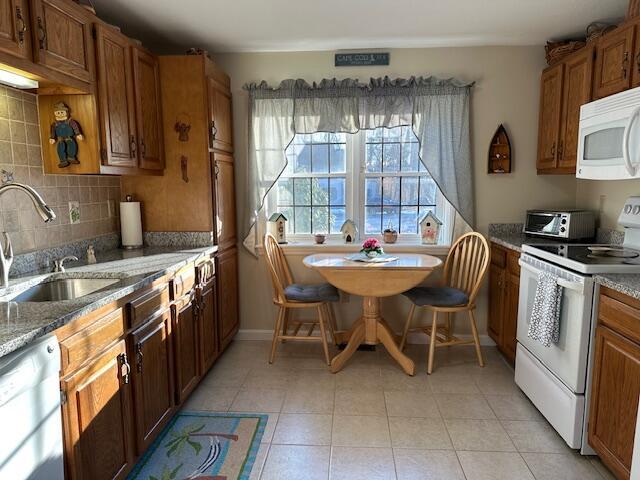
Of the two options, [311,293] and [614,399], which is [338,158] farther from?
[614,399]

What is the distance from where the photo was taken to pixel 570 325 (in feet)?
6.56

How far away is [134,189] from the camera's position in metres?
2.87

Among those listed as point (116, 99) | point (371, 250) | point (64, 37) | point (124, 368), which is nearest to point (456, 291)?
point (371, 250)

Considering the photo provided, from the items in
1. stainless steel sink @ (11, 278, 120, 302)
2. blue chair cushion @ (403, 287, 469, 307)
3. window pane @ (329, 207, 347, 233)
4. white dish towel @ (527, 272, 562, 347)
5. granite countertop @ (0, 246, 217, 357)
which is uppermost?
window pane @ (329, 207, 347, 233)

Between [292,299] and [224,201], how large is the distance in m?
0.88

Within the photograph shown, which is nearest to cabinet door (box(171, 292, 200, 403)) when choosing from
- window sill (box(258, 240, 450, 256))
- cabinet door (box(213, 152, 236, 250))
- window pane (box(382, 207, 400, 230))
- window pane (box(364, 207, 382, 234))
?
cabinet door (box(213, 152, 236, 250))

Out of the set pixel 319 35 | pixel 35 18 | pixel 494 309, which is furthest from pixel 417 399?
pixel 35 18

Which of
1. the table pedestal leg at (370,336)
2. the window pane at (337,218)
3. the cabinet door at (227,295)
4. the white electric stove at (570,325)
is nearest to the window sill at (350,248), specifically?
the window pane at (337,218)

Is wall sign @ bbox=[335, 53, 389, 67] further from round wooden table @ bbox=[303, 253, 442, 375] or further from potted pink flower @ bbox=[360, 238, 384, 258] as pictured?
round wooden table @ bbox=[303, 253, 442, 375]

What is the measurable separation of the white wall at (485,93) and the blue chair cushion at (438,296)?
19.1 inches

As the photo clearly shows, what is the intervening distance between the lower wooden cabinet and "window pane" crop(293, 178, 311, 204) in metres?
1.50

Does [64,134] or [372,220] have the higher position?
[64,134]

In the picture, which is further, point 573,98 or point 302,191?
point 302,191

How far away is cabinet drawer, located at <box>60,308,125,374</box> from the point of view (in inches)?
53.9
